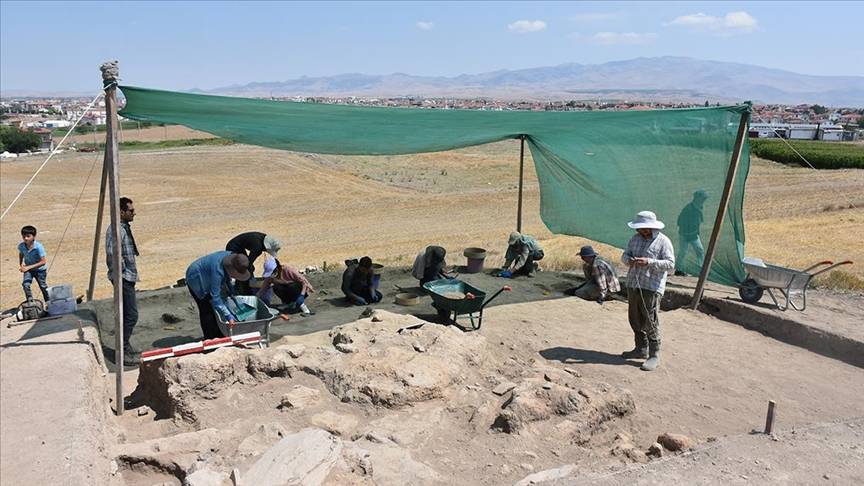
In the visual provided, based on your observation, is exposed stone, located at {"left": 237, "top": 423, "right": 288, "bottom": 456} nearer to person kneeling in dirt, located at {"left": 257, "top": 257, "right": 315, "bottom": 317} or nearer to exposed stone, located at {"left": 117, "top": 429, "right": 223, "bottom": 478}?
exposed stone, located at {"left": 117, "top": 429, "right": 223, "bottom": 478}

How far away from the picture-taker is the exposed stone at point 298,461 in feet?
10.8

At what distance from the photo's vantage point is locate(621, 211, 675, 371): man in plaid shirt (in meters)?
5.57

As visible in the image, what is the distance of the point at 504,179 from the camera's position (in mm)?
26547

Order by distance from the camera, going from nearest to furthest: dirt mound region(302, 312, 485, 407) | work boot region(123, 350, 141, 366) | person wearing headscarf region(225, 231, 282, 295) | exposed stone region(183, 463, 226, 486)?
exposed stone region(183, 463, 226, 486) < dirt mound region(302, 312, 485, 407) < work boot region(123, 350, 141, 366) < person wearing headscarf region(225, 231, 282, 295)

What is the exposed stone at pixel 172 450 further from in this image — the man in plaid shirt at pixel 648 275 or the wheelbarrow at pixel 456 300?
the man in plaid shirt at pixel 648 275

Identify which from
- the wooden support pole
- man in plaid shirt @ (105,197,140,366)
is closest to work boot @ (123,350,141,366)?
man in plaid shirt @ (105,197,140,366)

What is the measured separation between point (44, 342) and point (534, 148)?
6580 mm

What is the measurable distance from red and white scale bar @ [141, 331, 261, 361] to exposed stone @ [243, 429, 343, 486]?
176 centimetres

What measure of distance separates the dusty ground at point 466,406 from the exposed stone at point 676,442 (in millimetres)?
198

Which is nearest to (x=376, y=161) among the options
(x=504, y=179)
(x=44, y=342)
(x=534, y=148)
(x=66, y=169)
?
(x=504, y=179)

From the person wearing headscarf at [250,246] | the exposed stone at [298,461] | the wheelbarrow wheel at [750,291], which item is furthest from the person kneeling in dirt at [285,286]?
the wheelbarrow wheel at [750,291]

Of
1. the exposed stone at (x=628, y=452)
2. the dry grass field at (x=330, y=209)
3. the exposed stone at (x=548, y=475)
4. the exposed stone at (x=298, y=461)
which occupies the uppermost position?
the exposed stone at (x=298, y=461)

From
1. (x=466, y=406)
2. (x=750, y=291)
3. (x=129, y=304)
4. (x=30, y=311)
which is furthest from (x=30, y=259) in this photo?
(x=750, y=291)

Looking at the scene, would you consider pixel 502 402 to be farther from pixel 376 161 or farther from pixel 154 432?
pixel 376 161
